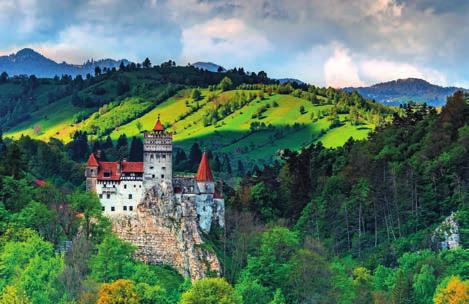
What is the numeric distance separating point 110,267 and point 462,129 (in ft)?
170

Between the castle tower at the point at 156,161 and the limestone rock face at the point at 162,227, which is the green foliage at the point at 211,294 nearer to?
the limestone rock face at the point at 162,227

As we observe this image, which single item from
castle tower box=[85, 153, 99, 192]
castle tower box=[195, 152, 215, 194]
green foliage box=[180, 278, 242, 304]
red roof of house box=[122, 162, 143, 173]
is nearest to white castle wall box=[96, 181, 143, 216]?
castle tower box=[85, 153, 99, 192]

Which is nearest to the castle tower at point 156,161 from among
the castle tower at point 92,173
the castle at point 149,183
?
the castle at point 149,183

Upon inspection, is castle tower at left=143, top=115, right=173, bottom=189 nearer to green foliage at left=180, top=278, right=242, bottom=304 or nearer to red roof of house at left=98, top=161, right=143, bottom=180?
red roof of house at left=98, top=161, right=143, bottom=180

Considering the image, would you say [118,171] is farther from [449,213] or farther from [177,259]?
[449,213]

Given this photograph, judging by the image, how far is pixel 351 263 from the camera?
115 meters

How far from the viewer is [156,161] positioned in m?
111

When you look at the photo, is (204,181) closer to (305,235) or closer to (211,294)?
(305,235)

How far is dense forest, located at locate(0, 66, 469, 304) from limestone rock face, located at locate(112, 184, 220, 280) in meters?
2.07

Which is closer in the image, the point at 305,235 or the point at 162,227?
the point at 162,227

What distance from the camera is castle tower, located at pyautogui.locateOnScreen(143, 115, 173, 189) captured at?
110750 millimetres

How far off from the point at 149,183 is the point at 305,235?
23811mm

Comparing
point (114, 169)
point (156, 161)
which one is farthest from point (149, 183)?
point (114, 169)

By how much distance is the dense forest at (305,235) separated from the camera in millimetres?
93938
